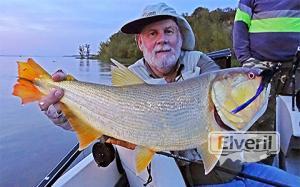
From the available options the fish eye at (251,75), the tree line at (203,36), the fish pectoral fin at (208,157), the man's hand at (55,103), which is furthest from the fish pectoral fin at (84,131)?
the tree line at (203,36)

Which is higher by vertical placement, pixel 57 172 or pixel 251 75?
pixel 251 75

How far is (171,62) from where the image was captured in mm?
2551

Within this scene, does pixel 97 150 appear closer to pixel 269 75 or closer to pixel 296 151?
pixel 269 75

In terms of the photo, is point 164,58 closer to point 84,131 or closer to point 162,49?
point 162,49

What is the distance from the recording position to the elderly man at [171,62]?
95.9 inches

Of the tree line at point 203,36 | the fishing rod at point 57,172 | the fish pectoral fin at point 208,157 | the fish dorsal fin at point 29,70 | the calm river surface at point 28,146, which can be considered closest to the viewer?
the fish pectoral fin at point 208,157

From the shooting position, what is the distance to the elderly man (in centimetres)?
244

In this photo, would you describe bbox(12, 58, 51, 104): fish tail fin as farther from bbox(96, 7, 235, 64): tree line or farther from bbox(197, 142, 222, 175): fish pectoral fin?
bbox(96, 7, 235, 64): tree line

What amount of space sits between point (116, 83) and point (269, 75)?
74cm

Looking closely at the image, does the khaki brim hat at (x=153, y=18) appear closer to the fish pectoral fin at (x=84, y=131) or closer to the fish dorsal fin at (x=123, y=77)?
the fish dorsal fin at (x=123, y=77)

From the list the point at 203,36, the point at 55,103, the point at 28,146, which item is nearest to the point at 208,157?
the point at 55,103

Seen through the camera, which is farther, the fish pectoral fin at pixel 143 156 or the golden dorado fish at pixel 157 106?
the fish pectoral fin at pixel 143 156

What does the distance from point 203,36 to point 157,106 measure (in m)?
19.2

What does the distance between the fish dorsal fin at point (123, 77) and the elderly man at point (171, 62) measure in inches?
Result: 20.0
